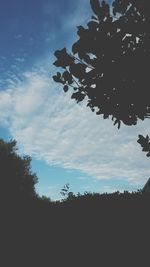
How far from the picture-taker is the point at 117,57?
716cm

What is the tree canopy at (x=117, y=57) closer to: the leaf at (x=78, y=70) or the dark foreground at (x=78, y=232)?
the leaf at (x=78, y=70)

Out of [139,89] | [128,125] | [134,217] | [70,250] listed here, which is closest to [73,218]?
[70,250]

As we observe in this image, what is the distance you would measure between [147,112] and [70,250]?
651cm

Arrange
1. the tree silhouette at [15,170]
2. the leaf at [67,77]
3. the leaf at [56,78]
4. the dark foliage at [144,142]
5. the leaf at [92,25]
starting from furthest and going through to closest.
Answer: the tree silhouette at [15,170]
the leaf at [56,78]
the leaf at [67,77]
the dark foliage at [144,142]
the leaf at [92,25]

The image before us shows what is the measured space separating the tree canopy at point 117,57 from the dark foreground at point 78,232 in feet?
17.3

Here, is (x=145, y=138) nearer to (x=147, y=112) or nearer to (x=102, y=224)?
(x=147, y=112)

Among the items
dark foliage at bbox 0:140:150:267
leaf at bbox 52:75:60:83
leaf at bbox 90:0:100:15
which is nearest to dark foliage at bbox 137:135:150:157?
leaf at bbox 52:75:60:83

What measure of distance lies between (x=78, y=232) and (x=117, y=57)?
23.2 ft

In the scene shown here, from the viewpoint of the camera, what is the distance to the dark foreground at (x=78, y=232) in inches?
463

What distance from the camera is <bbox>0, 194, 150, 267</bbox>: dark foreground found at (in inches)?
463

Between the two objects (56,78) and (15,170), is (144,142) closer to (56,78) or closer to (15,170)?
(56,78)

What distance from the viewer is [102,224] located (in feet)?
40.4

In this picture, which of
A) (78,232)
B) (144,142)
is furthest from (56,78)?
(78,232)

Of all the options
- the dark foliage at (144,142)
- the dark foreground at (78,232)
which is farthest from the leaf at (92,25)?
the dark foreground at (78,232)
